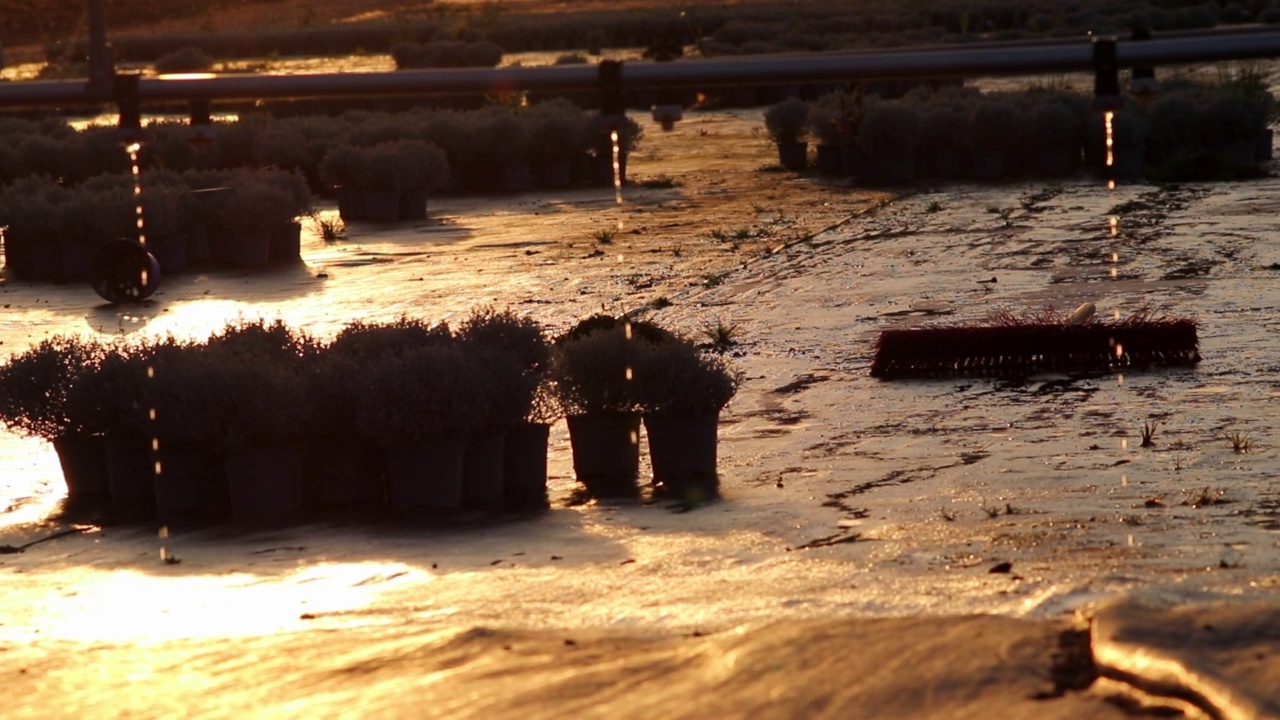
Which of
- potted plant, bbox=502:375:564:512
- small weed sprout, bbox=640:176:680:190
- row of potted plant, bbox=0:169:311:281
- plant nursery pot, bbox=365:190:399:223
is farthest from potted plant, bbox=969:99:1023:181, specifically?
potted plant, bbox=502:375:564:512

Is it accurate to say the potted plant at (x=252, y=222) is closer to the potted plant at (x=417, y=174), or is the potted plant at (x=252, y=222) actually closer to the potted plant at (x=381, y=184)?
the potted plant at (x=381, y=184)

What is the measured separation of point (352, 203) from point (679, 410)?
18.6 metres

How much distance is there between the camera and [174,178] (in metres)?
26.3

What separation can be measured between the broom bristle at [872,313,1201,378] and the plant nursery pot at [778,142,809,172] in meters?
20.7

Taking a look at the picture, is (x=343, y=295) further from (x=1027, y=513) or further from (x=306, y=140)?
(x=306, y=140)

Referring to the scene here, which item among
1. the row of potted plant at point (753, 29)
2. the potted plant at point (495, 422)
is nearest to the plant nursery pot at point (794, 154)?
the potted plant at point (495, 422)

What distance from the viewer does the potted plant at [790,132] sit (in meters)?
34.7

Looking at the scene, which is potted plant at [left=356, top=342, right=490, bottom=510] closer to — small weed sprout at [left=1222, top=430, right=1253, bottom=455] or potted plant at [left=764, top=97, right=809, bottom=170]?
small weed sprout at [left=1222, top=430, right=1253, bottom=455]

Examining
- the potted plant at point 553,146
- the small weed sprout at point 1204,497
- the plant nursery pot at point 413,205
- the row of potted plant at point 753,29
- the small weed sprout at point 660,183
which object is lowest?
the small weed sprout at point 1204,497

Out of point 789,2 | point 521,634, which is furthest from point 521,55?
point 521,634

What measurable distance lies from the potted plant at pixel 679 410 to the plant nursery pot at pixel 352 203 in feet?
59.8

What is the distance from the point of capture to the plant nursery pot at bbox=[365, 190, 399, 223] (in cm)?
2822

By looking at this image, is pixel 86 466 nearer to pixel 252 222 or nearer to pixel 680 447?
pixel 680 447

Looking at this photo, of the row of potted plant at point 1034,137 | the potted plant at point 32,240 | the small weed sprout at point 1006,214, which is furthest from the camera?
the row of potted plant at point 1034,137
